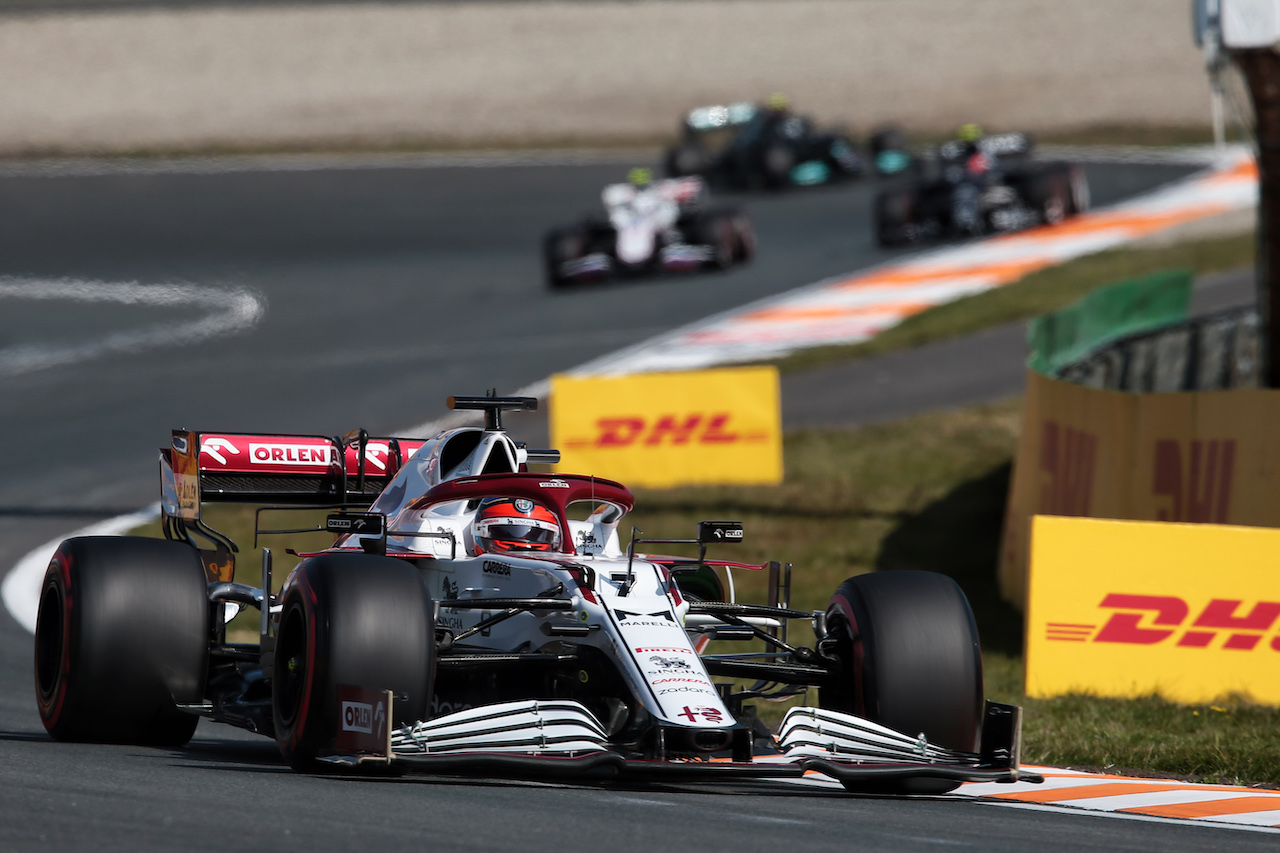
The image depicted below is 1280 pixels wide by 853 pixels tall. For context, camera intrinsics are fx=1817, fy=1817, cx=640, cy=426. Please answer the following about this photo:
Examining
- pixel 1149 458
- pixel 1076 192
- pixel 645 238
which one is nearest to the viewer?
pixel 1149 458

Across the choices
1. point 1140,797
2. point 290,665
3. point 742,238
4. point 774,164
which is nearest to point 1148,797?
A: point 1140,797

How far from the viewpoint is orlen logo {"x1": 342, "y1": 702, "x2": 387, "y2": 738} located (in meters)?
7.06

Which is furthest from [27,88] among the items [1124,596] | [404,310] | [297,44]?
[1124,596]

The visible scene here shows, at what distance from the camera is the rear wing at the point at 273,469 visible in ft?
33.5

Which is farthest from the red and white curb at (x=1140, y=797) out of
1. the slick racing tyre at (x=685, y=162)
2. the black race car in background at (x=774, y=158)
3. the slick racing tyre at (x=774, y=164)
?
the slick racing tyre at (x=685, y=162)

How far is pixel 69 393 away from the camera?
74.7ft

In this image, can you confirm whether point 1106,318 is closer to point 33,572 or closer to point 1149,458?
point 1149,458

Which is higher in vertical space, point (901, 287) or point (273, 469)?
point (901, 287)

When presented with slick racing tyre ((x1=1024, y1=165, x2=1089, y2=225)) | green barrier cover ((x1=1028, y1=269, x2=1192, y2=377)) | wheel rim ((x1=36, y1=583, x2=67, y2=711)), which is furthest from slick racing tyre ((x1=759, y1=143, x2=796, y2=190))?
wheel rim ((x1=36, y1=583, x2=67, y2=711))

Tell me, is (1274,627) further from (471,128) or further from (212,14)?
(212,14)

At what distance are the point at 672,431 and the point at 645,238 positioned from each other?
10.8 m

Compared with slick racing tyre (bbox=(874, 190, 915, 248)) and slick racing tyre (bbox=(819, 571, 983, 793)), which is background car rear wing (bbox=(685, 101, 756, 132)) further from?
slick racing tyre (bbox=(819, 571, 983, 793))

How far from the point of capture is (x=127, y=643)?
8539mm

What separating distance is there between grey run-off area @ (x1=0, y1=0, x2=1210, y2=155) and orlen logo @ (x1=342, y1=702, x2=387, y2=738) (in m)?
37.2
